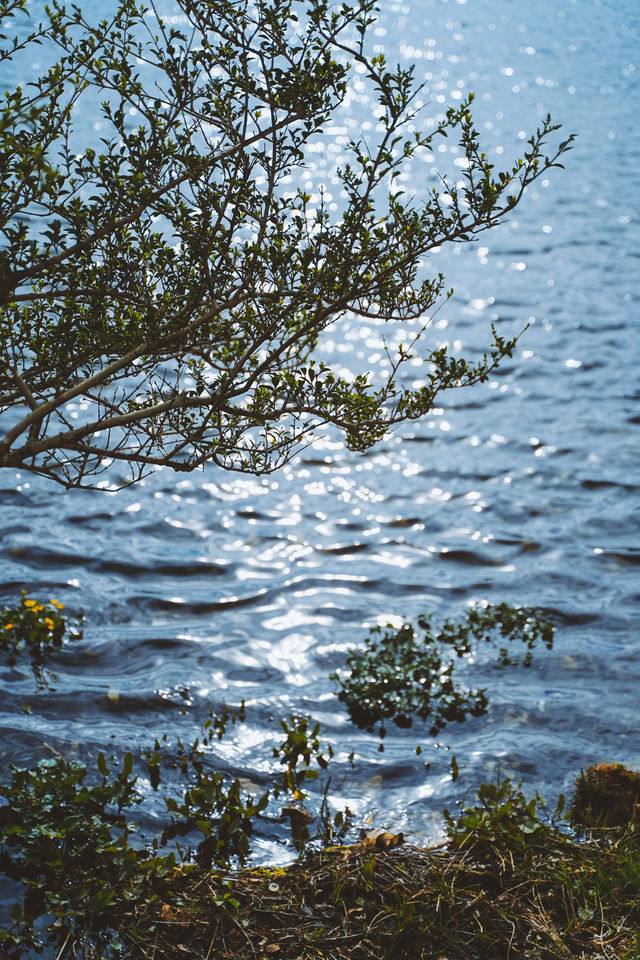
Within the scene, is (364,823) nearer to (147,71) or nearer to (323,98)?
(323,98)

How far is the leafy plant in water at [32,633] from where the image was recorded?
8.61 m

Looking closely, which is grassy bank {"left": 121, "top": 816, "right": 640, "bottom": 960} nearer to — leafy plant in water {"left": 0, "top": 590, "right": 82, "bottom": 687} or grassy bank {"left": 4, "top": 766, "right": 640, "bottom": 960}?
grassy bank {"left": 4, "top": 766, "right": 640, "bottom": 960}

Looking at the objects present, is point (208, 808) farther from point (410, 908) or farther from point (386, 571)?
point (386, 571)

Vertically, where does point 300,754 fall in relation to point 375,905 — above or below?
above

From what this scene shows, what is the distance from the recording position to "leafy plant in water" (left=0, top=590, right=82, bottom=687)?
8609 millimetres

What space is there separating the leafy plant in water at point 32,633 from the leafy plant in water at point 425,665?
8.80 ft

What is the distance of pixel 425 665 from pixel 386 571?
2.18 meters

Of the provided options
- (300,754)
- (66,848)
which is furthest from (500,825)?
(66,848)

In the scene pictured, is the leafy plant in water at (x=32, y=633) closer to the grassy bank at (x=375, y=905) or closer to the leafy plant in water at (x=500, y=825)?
the grassy bank at (x=375, y=905)

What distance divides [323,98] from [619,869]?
16.3 ft

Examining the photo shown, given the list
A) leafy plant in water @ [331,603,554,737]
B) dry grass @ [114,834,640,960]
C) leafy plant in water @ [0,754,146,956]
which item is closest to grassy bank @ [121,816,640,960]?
dry grass @ [114,834,640,960]

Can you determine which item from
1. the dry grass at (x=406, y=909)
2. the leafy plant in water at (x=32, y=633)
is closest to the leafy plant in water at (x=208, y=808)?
the dry grass at (x=406, y=909)

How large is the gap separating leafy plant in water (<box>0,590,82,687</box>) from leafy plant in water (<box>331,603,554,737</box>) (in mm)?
2682

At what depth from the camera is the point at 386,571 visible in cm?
1092
